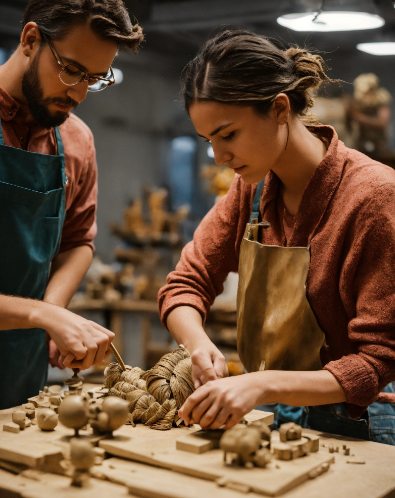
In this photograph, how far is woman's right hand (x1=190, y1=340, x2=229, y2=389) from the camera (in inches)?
59.0

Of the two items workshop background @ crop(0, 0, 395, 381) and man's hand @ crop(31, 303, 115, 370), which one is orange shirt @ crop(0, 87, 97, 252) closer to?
man's hand @ crop(31, 303, 115, 370)

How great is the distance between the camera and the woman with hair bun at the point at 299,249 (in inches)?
57.5

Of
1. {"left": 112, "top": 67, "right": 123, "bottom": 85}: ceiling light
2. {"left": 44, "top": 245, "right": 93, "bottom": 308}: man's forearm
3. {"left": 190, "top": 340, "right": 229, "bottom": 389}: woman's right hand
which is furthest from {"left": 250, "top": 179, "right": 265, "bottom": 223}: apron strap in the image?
{"left": 112, "top": 67, "right": 123, "bottom": 85}: ceiling light

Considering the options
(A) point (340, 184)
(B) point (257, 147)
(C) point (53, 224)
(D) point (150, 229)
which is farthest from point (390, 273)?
(D) point (150, 229)

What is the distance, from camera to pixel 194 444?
126 centimetres

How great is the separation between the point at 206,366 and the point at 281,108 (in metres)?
0.75

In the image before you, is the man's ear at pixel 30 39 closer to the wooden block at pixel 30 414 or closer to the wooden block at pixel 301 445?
the wooden block at pixel 30 414

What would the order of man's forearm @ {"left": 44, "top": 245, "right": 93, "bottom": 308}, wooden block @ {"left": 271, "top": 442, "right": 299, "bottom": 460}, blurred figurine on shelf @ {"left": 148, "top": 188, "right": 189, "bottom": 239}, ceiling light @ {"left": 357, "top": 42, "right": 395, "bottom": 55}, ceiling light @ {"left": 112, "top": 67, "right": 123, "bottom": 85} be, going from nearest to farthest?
wooden block @ {"left": 271, "top": 442, "right": 299, "bottom": 460} → man's forearm @ {"left": 44, "top": 245, "right": 93, "bottom": 308} → ceiling light @ {"left": 357, "top": 42, "right": 395, "bottom": 55} → blurred figurine on shelf @ {"left": 148, "top": 188, "right": 189, "bottom": 239} → ceiling light @ {"left": 112, "top": 67, "right": 123, "bottom": 85}

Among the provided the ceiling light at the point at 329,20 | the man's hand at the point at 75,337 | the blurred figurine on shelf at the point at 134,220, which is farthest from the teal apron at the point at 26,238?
the blurred figurine on shelf at the point at 134,220

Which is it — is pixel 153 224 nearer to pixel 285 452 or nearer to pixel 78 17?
pixel 78 17

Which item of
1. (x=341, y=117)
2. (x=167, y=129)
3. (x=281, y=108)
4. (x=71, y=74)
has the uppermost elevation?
(x=167, y=129)

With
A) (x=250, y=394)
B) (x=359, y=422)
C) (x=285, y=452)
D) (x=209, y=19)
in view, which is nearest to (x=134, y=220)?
(x=209, y=19)

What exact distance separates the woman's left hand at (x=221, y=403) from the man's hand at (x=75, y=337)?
0.31m

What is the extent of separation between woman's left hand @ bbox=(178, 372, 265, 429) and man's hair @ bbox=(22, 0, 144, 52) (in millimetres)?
1143
